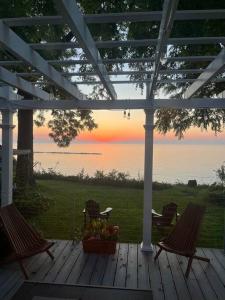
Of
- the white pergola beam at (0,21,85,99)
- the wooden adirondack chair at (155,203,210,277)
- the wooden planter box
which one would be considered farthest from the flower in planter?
the white pergola beam at (0,21,85,99)

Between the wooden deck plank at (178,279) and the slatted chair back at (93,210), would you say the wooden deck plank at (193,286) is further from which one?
the slatted chair back at (93,210)

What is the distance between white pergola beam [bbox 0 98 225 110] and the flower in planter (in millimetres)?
1859

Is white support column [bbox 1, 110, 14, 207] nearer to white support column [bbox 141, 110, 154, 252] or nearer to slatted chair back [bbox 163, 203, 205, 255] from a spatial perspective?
white support column [bbox 141, 110, 154, 252]

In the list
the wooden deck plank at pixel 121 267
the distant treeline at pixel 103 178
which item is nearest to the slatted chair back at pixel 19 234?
the wooden deck plank at pixel 121 267

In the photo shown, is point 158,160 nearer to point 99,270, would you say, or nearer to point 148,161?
point 148,161

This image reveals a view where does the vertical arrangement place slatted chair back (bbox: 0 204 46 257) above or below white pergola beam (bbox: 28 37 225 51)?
below

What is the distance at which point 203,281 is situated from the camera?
15.7 ft

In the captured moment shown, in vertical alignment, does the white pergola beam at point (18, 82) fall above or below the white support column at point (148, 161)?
above

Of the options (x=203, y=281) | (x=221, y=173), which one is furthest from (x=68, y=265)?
(x=221, y=173)

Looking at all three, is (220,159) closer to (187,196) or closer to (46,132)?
(187,196)

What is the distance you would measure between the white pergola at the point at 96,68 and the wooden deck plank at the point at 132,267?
23 cm

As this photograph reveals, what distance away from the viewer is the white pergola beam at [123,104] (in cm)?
576

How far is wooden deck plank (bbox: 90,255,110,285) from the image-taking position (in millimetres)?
4711

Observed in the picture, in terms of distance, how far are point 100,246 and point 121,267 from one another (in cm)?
64
